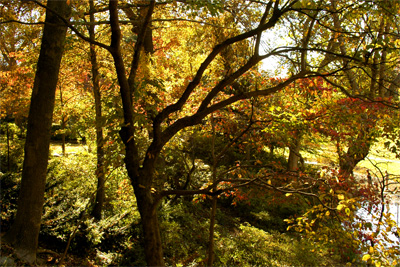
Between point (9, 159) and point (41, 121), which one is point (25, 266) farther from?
point (9, 159)

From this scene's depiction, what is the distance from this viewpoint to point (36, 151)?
368 cm

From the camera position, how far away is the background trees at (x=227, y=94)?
126 inches

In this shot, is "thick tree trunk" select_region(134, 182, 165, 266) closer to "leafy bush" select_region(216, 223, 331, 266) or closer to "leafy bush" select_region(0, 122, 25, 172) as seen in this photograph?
"leafy bush" select_region(216, 223, 331, 266)

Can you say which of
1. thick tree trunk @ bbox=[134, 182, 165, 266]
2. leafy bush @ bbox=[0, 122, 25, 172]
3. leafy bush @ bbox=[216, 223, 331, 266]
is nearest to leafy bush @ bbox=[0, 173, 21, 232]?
leafy bush @ bbox=[0, 122, 25, 172]

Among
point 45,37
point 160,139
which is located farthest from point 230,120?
point 45,37

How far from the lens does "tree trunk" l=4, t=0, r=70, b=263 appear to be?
364 centimetres

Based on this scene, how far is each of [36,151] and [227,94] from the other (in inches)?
163

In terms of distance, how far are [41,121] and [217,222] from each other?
5943 mm

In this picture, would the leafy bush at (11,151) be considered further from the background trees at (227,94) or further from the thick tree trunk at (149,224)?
the thick tree trunk at (149,224)

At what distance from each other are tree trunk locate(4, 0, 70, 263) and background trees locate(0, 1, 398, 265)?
0.43 m

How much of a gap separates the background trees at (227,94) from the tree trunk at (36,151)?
43 cm

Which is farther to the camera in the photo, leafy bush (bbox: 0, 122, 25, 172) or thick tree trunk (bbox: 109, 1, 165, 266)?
leafy bush (bbox: 0, 122, 25, 172)

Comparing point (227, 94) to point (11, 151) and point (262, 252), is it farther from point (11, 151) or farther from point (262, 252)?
point (11, 151)

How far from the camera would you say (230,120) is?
573cm
